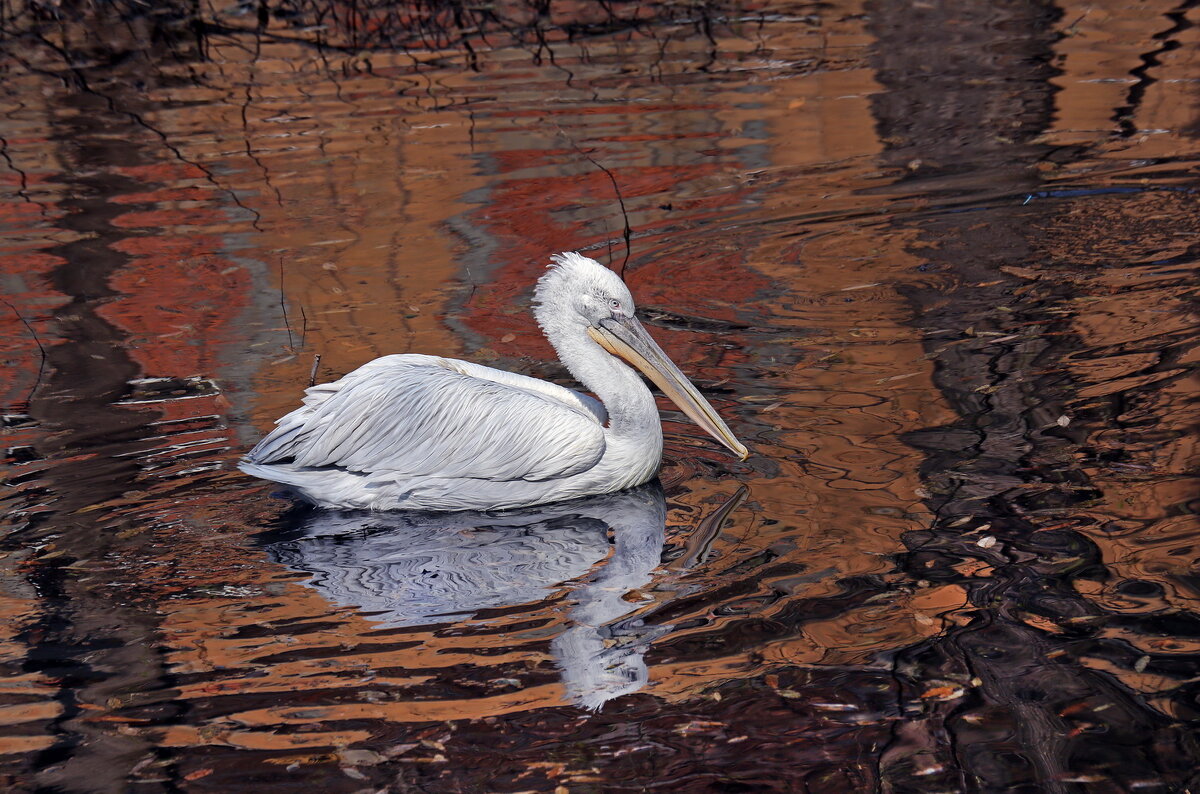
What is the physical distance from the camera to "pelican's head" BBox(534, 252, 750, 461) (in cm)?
492

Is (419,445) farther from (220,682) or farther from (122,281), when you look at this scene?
(122,281)

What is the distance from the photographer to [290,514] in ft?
15.3

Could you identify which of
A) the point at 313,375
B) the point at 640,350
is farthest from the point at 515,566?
the point at 313,375

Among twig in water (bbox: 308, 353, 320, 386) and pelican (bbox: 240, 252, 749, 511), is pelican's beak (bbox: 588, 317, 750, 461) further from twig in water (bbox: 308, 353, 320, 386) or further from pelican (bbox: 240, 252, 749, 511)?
twig in water (bbox: 308, 353, 320, 386)

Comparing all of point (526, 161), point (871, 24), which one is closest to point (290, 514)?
point (526, 161)

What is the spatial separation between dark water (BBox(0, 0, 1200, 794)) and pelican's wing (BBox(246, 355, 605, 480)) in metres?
0.18

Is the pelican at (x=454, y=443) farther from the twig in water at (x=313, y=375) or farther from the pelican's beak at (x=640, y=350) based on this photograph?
the twig in water at (x=313, y=375)

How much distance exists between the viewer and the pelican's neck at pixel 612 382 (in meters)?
4.73

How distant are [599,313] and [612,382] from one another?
0.27 metres

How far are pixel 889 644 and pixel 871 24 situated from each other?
366 inches

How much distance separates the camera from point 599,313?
4.93 meters

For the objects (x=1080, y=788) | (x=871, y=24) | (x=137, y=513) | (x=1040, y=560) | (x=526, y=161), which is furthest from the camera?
(x=871, y=24)

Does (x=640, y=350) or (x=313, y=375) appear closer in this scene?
(x=640, y=350)

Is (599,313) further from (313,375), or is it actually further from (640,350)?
(313,375)
